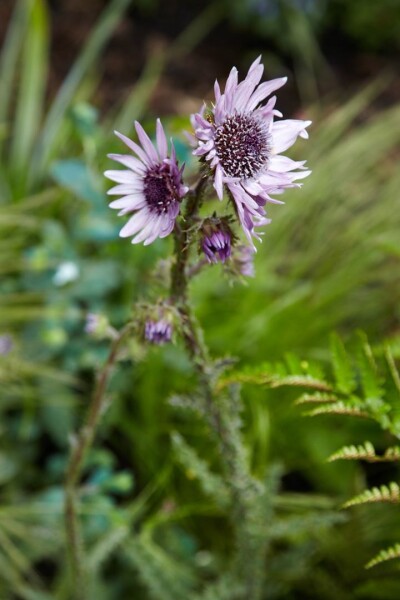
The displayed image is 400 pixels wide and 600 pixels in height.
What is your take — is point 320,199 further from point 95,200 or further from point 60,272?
point 60,272

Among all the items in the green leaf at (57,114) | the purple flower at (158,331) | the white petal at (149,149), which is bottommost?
the purple flower at (158,331)

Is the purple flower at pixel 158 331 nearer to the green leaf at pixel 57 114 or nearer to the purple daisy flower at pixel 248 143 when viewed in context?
the purple daisy flower at pixel 248 143

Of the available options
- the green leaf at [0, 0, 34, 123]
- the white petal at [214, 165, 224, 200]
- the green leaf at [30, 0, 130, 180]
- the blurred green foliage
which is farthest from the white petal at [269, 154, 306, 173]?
the green leaf at [0, 0, 34, 123]

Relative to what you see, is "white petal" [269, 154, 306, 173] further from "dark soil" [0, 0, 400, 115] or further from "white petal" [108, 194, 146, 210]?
"dark soil" [0, 0, 400, 115]

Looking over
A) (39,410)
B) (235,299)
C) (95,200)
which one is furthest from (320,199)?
(39,410)

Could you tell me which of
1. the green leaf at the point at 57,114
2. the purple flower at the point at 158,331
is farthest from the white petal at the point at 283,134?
the green leaf at the point at 57,114

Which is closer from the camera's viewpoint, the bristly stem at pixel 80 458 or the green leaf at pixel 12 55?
the bristly stem at pixel 80 458
